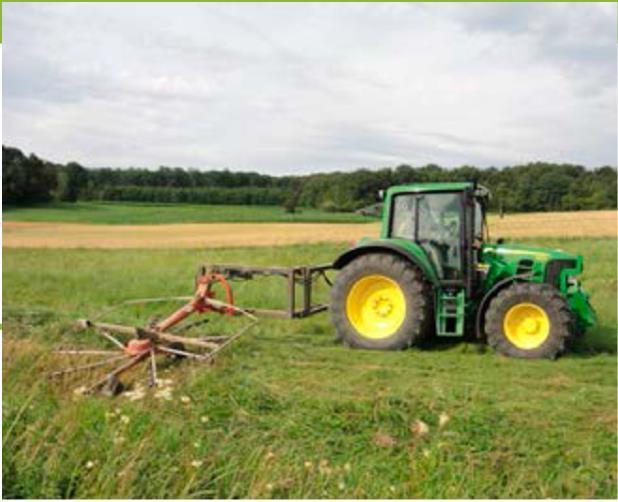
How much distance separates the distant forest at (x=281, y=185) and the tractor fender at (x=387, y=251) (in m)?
1.75

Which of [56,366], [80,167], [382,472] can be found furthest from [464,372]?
[80,167]

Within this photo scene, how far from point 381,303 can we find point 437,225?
112 centimetres

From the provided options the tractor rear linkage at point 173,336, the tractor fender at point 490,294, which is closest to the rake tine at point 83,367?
the tractor rear linkage at point 173,336

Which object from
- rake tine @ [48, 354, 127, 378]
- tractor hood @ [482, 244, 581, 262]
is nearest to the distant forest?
tractor hood @ [482, 244, 581, 262]

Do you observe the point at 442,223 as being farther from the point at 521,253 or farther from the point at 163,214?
the point at 163,214

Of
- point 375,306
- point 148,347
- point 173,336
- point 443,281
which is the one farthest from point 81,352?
point 443,281

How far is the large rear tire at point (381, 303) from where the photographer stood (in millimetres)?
7684

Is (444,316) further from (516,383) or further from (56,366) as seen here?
(56,366)

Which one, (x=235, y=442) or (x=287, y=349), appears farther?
(x=287, y=349)

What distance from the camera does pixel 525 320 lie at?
24.0 ft

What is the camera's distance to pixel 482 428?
4699mm

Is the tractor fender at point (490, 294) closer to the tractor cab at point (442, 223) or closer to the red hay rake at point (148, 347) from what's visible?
the tractor cab at point (442, 223)

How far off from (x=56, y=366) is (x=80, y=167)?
209 ft

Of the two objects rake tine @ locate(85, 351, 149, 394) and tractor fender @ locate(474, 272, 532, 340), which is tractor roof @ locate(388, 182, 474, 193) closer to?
tractor fender @ locate(474, 272, 532, 340)
